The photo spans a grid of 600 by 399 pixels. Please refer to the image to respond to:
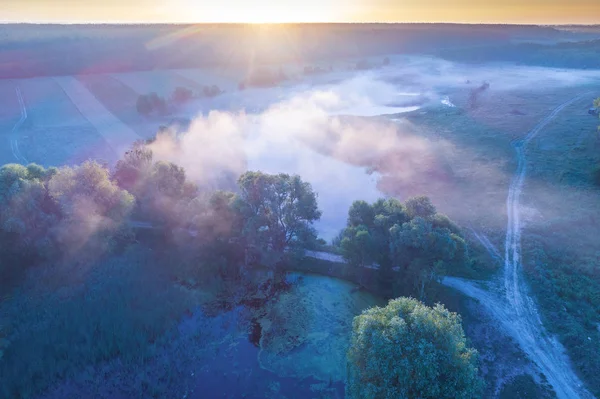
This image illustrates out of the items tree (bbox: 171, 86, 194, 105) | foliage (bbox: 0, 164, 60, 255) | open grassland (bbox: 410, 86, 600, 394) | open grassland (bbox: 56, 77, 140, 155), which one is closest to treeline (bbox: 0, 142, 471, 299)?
foliage (bbox: 0, 164, 60, 255)

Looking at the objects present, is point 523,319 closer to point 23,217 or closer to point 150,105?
point 23,217

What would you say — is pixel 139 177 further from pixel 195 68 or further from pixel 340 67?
pixel 340 67

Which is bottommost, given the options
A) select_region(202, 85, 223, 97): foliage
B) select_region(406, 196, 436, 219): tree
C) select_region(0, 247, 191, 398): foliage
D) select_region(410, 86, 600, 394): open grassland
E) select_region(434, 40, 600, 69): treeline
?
select_region(0, 247, 191, 398): foliage

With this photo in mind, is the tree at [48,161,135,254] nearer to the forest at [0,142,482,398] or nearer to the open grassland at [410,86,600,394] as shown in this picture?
the forest at [0,142,482,398]

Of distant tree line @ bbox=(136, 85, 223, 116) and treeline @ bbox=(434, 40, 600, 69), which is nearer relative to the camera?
distant tree line @ bbox=(136, 85, 223, 116)

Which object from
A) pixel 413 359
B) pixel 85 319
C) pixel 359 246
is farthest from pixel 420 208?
pixel 85 319

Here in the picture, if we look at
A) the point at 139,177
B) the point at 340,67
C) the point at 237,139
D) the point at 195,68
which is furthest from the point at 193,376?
the point at 340,67

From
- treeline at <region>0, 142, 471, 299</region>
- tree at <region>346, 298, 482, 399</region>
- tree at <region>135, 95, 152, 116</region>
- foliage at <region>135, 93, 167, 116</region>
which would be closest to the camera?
tree at <region>346, 298, 482, 399</region>

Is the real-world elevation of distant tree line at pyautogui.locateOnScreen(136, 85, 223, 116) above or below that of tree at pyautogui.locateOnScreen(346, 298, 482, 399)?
above
